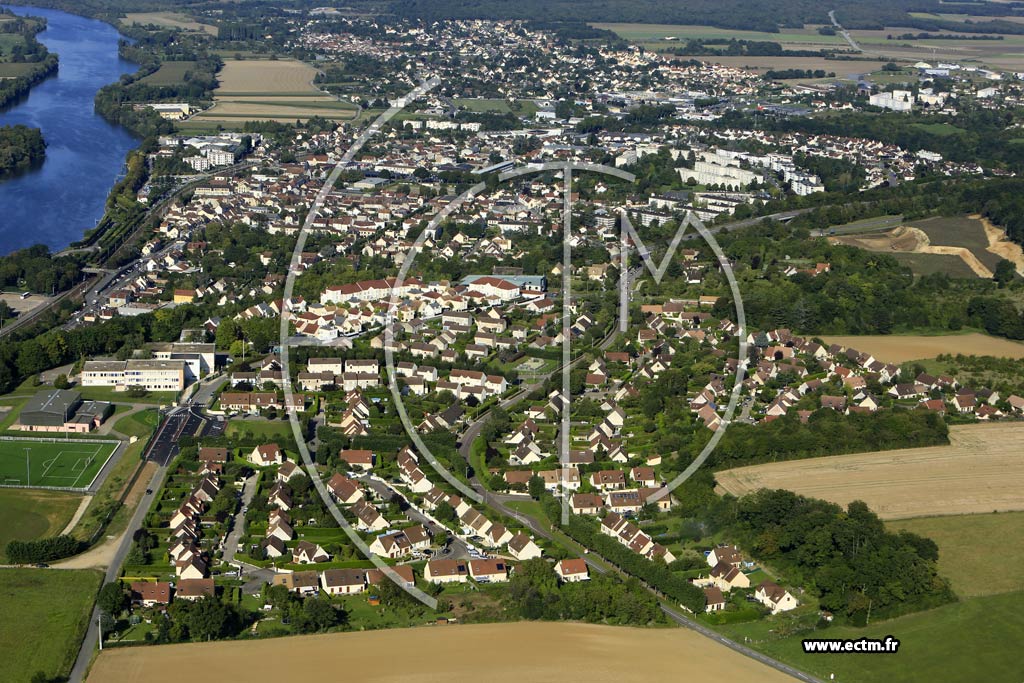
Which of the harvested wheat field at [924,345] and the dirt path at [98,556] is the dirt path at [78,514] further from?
the harvested wheat field at [924,345]

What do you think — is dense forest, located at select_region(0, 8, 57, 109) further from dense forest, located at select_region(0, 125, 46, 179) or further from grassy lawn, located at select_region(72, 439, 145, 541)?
grassy lawn, located at select_region(72, 439, 145, 541)

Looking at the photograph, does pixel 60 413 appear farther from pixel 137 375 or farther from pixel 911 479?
pixel 911 479

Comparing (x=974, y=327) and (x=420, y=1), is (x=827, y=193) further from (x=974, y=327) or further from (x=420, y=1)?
(x=420, y=1)

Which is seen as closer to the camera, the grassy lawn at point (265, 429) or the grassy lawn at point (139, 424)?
the grassy lawn at point (265, 429)

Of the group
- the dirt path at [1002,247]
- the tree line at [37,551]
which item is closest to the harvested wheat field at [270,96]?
the dirt path at [1002,247]

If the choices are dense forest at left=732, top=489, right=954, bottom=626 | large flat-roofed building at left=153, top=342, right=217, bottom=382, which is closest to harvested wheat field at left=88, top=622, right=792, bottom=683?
dense forest at left=732, top=489, right=954, bottom=626

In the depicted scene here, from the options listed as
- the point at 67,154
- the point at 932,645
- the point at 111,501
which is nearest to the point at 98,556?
the point at 111,501

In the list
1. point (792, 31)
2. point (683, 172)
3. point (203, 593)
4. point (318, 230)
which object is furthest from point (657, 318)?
point (792, 31)
